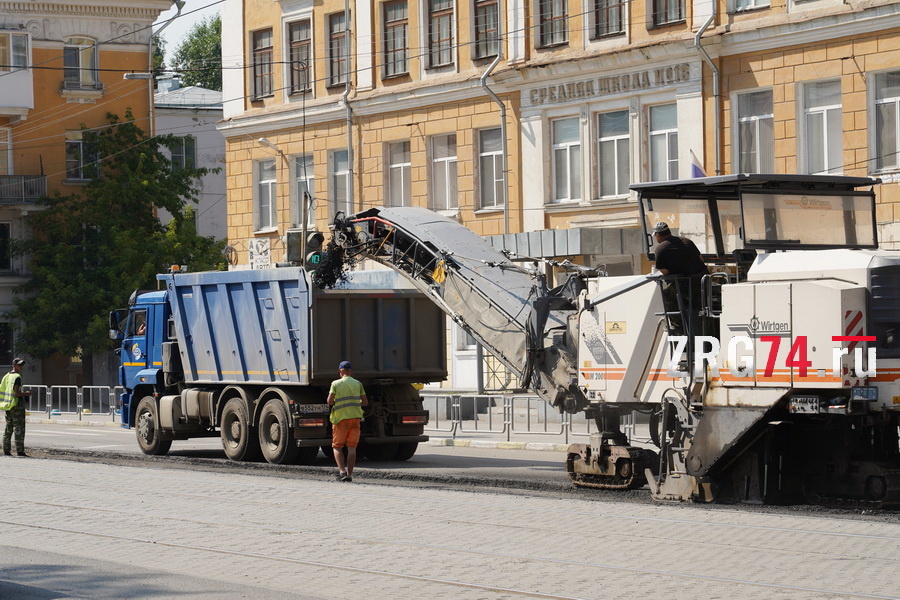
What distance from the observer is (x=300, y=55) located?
39.5 meters

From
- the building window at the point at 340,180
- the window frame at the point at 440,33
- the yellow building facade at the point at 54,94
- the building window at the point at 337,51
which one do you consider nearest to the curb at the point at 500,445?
the window frame at the point at 440,33

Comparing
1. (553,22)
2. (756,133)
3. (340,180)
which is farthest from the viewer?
(340,180)

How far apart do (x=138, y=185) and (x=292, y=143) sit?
34.4ft

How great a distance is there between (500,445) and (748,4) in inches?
416

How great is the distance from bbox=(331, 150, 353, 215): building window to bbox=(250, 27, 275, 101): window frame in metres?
2.98

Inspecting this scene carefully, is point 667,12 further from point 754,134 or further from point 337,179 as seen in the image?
point 337,179

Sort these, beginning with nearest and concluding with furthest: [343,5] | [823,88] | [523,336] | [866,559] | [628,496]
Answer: [866,559]
[628,496]
[523,336]
[823,88]
[343,5]

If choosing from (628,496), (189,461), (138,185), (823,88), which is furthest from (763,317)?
(138,185)

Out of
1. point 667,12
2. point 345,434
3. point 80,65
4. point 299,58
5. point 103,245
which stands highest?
point 80,65

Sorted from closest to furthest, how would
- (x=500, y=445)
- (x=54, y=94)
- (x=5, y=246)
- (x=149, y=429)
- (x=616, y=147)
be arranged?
(x=149, y=429) < (x=500, y=445) < (x=616, y=147) < (x=5, y=246) < (x=54, y=94)

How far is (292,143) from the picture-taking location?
40000mm

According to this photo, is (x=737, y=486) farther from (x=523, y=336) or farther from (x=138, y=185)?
(x=138, y=185)

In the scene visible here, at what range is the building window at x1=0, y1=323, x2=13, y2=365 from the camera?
2021 inches

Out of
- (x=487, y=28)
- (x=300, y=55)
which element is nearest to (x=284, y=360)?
(x=487, y=28)
